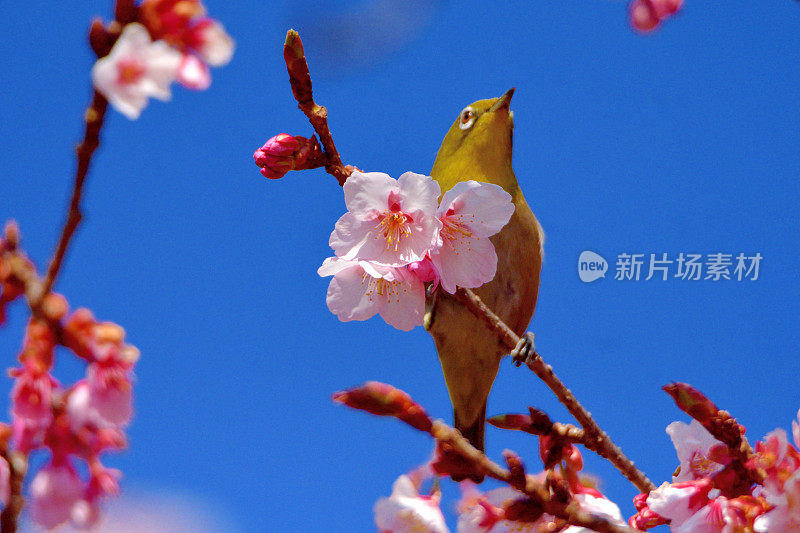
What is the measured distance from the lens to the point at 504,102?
2102 millimetres

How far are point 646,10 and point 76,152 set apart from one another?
765 millimetres

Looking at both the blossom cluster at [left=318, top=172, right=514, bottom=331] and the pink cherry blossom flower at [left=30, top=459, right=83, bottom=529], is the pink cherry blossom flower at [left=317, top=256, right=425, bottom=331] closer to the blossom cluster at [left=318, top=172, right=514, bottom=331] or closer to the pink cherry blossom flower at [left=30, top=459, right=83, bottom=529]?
the blossom cluster at [left=318, top=172, right=514, bottom=331]

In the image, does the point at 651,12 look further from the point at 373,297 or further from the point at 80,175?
the point at 80,175

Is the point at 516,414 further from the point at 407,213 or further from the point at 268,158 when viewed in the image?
the point at 268,158

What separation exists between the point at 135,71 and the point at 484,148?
164cm

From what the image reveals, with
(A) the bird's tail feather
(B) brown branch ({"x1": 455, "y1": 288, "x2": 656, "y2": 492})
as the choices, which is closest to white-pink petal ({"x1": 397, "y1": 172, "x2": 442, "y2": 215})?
(B) brown branch ({"x1": 455, "y1": 288, "x2": 656, "y2": 492})

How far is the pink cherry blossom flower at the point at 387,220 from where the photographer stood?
2.89ft

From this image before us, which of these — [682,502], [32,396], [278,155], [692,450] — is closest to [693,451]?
[692,450]

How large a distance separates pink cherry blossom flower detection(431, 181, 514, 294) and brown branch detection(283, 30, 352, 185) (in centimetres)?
17

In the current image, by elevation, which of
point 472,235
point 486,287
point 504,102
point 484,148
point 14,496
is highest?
point 504,102

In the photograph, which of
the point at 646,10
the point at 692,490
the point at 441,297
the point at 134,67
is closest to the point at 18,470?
the point at 134,67

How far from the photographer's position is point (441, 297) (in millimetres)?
1823

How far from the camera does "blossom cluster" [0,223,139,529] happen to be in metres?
0.51

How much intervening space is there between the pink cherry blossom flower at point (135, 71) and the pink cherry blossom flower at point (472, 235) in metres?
0.43
